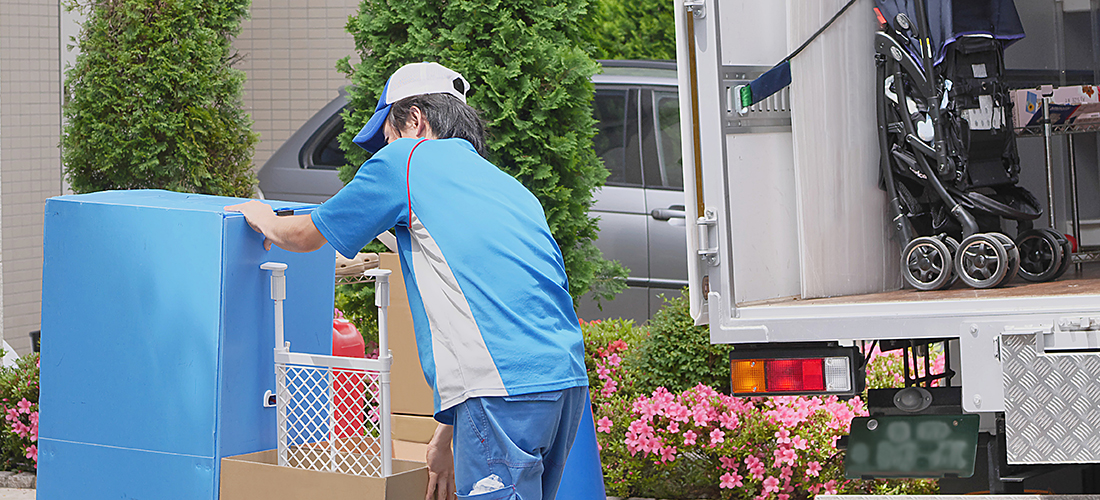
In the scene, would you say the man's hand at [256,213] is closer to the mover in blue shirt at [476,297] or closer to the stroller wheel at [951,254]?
the mover in blue shirt at [476,297]

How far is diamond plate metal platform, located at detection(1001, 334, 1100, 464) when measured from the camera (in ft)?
9.41

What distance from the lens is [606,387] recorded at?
202 inches

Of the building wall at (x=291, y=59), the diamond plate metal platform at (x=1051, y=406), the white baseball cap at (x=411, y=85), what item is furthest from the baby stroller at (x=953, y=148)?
the building wall at (x=291, y=59)

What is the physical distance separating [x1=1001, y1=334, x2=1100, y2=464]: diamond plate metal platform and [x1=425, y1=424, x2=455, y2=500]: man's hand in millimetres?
1477

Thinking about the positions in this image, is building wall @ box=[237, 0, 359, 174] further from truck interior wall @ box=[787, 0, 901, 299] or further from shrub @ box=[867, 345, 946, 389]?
truck interior wall @ box=[787, 0, 901, 299]

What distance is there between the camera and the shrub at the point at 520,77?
5.07m

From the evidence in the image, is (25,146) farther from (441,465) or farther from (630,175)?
(441,465)

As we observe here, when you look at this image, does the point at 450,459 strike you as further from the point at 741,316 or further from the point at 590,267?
the point at 590,267

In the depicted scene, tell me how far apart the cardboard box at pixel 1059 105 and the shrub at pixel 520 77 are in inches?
73.8

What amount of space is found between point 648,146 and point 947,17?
265 cm

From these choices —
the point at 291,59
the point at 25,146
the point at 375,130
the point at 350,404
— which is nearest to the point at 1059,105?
the point at 375,130

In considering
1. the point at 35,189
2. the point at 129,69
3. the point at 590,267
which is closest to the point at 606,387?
the point at 590,267

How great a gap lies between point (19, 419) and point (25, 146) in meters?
2.08

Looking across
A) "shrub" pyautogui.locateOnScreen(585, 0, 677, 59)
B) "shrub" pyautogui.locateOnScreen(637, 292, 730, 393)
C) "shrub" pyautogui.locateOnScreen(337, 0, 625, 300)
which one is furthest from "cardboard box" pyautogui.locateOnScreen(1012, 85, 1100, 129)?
"shrub" pyautogui.locateOnScreen(585, 0, 677, 59)
